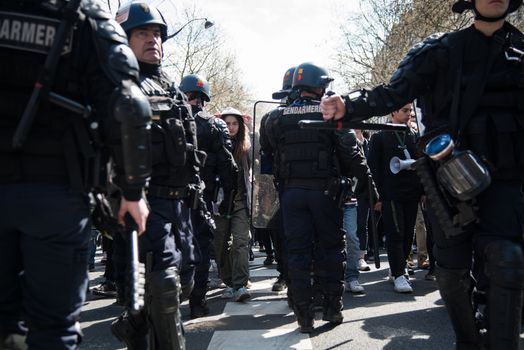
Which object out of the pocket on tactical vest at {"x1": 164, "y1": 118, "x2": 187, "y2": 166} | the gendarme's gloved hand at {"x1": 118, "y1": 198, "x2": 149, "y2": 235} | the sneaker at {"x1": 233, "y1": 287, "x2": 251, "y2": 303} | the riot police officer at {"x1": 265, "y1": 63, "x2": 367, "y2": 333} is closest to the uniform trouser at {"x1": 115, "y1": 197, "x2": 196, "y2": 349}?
the pocket on tactical vest at {"x1": 164, "y1": 118, "x2": 187, "y2": 166}

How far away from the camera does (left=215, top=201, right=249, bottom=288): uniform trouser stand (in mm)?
5820

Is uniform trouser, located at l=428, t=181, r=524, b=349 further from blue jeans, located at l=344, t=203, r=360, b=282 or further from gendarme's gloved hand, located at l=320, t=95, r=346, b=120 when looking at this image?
blue jeans, located at l=344, t=203, r=360, b=282

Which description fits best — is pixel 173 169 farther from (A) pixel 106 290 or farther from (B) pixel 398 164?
(A) pixel 106 290

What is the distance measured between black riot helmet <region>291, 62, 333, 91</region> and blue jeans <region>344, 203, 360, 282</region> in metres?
1.71

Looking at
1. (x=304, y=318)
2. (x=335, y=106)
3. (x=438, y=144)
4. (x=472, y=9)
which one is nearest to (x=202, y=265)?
(x=304, y=318)

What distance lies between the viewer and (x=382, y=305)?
202 inches

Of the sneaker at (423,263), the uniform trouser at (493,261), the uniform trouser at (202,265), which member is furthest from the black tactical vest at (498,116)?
the sneaker at (423,263)

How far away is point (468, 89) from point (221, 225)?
3.73m

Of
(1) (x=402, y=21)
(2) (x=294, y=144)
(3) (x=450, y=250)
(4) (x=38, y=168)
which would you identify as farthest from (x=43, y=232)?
(1) (x=402, y=21)

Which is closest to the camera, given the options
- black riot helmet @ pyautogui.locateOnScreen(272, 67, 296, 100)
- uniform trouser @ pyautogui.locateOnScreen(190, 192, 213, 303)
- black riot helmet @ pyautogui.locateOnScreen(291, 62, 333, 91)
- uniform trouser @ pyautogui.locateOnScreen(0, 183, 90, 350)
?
uniform trouser @ pyautogui.locateOnScreen(0, 183, 90, 350)

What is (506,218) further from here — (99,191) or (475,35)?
(99,191)

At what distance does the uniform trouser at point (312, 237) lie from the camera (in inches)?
174

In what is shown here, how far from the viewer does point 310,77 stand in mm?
4695

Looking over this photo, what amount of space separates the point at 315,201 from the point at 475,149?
1844 mm
